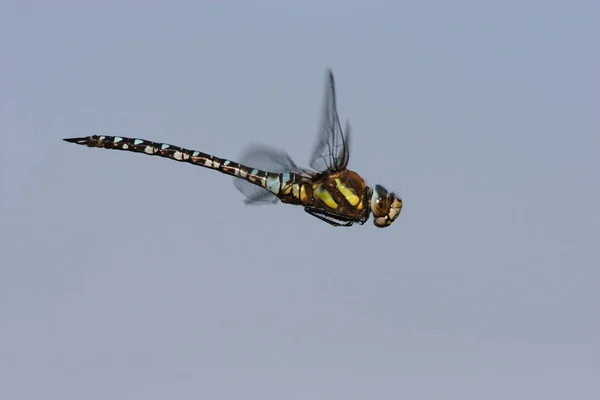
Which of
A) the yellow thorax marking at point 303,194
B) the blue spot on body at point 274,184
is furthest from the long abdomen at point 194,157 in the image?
the yellow thorax marking at point 303,194

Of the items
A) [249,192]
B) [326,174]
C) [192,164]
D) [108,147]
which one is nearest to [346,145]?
[326,174]

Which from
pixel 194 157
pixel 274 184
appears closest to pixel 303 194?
pixel 274 184

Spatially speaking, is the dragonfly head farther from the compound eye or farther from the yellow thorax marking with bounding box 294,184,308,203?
the yellow thorax marking with bounding box 294,184,308,203

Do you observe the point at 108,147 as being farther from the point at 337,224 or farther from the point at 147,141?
the point at 337,224

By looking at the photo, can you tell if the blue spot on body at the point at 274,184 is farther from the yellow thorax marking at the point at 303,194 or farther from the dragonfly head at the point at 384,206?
the dragonfly head at the point at 384,206

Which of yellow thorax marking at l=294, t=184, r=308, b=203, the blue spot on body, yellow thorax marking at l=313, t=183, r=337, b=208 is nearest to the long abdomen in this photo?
the blue spot on body
